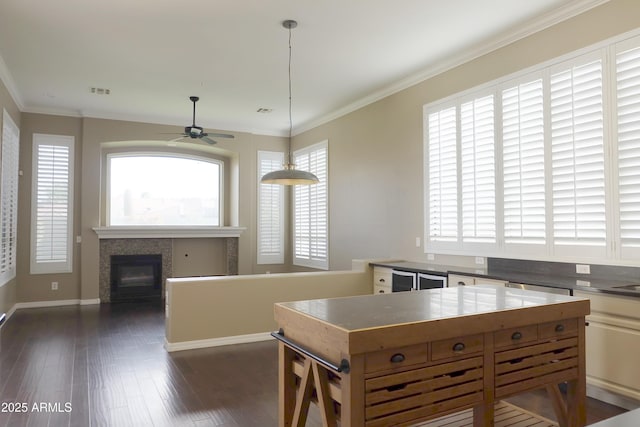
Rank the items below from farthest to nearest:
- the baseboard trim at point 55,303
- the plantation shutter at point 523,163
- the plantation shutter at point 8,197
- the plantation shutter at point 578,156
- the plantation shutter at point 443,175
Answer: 1. the baseboard trim at point 55,303
2. the plantation shutter at point 8,197
3. the plantation shutter at point 443,175
4. the plantation shutter at point 523,163
5. the plantation shutter at point 578,156

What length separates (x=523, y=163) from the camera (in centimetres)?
428

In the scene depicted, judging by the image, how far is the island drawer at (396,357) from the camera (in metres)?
1.91

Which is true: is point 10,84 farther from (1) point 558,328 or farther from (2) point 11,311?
(1) point 558,328

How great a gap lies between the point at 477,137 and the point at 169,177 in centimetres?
603

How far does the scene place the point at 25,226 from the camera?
704cm

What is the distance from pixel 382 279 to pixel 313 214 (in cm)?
288

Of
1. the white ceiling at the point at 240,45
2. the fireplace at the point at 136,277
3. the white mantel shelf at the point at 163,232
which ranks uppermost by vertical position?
the white ceiling at the point at 240,45

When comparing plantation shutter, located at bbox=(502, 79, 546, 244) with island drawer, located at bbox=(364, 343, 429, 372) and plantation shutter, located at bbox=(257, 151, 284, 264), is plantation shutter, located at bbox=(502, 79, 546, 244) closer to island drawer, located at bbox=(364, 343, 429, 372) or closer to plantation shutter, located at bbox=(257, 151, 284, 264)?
island drawer, located at bbox=(364, 343, 429, 372)

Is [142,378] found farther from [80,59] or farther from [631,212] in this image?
[631,212]

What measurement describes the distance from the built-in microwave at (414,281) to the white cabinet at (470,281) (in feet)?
0.32

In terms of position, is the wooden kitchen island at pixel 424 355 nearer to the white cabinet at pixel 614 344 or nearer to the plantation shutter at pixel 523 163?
the white cabinet at pixel 614 344

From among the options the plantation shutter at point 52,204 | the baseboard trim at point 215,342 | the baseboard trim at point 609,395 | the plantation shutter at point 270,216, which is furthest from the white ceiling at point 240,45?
the baseboard trim at point 215,342

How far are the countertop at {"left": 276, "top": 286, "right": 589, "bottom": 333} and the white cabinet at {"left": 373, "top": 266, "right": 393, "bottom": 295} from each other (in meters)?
2.41

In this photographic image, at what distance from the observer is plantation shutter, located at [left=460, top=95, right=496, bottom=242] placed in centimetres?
464
